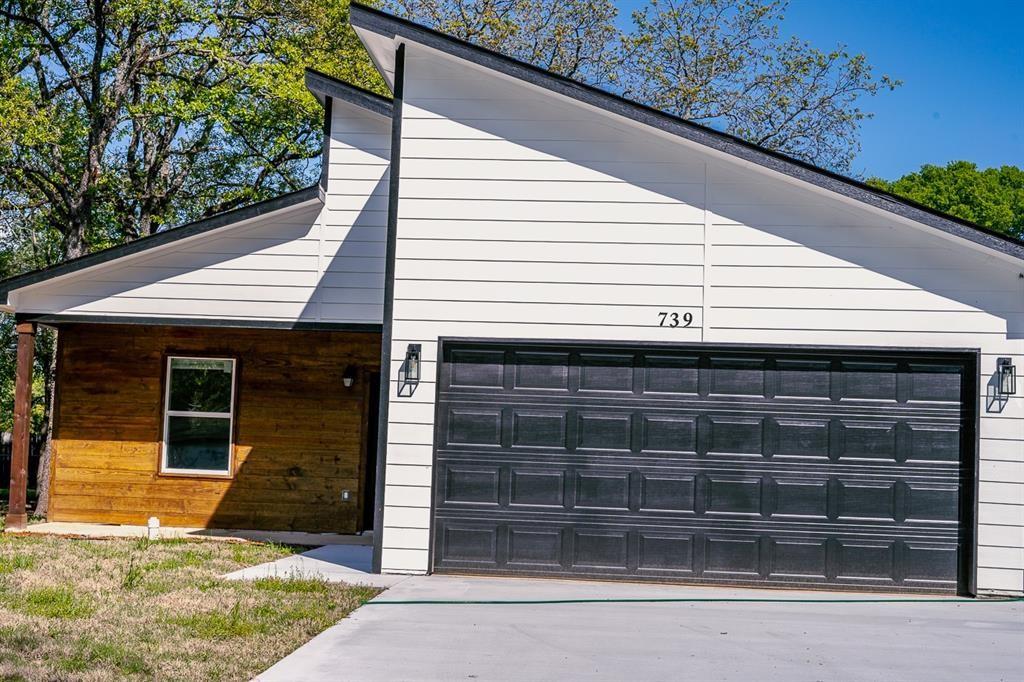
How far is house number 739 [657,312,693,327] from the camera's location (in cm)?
976

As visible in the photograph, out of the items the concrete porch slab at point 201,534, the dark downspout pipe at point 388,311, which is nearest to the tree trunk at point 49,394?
the concrete porch slab at point 201,534

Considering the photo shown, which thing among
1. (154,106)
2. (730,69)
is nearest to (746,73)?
(730,69)

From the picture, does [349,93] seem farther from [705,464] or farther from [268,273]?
[705,464]

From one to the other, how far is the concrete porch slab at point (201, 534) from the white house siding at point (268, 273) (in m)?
2.56

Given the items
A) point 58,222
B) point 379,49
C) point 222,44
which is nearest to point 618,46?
point 222,44

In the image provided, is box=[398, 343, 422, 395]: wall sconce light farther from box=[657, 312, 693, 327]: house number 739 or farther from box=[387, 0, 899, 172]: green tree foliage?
box=[387, 0, 899, 172]: green tree foliage

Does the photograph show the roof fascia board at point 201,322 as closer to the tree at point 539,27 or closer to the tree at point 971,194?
the tree at point 539,27

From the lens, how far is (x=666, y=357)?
9.84 metres

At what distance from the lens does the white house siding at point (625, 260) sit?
9.56 m

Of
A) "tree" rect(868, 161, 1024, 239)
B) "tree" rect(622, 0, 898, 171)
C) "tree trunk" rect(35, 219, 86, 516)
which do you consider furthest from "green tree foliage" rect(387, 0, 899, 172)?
"tree" rect(868, 161, 1024, 239)

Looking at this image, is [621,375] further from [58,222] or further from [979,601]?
[58,222]

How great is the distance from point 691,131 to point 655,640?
4.55 metres

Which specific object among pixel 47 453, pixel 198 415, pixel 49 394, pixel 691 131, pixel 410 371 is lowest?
pixel 47 453

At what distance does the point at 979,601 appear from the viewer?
9297 millimetres
